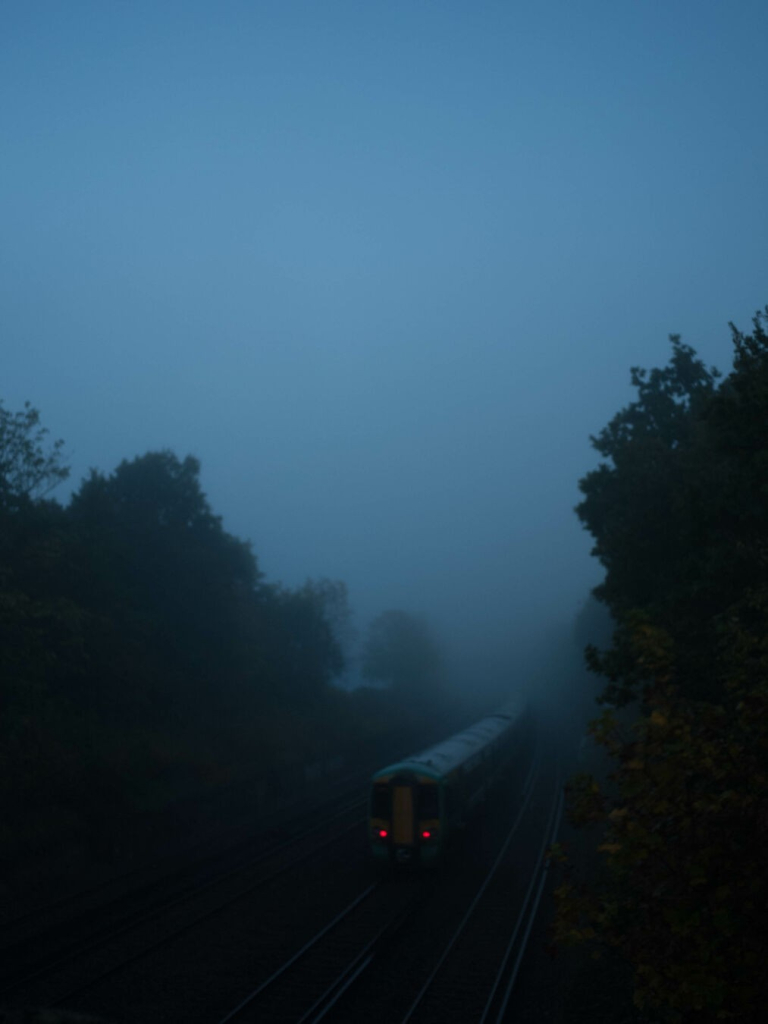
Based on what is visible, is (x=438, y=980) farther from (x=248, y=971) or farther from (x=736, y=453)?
(x=736, y=453)

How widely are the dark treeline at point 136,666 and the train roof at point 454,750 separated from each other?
30.7 ft

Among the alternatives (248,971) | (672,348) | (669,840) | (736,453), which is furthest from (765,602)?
(672,348)

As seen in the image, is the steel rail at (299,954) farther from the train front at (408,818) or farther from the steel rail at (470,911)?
the steel rail at (470,911)

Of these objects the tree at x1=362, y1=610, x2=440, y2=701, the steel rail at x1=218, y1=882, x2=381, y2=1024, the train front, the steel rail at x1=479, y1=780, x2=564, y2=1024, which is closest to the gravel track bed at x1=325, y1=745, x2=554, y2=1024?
the steel rail at x1=479, y1=780, x2=564, y2=1024

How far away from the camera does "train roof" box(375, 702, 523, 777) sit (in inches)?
872

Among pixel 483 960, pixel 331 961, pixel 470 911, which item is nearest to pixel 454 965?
pixel 483 960

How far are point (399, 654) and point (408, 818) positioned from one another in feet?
262

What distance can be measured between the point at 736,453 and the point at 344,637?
252 feet

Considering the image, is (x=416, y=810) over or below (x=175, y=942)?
over

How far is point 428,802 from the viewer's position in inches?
824

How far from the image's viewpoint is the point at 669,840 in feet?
17.1

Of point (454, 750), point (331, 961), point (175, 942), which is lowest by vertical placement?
point (331, 961)

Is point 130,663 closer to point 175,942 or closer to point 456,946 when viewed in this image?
point 175,942

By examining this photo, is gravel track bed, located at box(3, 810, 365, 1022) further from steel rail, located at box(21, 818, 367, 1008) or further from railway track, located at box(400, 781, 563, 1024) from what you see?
railway track, located at box(400, 781, 563, 1024)
